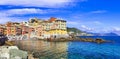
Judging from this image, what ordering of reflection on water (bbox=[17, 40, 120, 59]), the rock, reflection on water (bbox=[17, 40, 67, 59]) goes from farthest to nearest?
reflection on water (bbox=[17, 40, 120, 59]) < reflection on water (bbox=[17, 40, 67, 59]) < the rock

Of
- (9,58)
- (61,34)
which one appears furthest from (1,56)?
(61,34)

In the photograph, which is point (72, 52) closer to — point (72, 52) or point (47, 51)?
point (72, 52)

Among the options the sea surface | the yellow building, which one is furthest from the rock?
the yellow building

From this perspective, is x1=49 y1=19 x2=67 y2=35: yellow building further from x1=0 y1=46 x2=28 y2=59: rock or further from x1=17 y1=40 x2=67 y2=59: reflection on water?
x1=0 y1=46 x2=28 y2=59: rock

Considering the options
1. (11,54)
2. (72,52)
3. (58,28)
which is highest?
(58,28)

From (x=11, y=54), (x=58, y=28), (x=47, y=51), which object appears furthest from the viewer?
(x=58, y=28)

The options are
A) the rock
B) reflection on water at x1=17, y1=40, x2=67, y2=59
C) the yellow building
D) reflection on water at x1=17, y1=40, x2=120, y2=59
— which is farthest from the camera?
the yellow building

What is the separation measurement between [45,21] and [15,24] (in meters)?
20.7

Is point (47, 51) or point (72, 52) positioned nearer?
point (72, 52)

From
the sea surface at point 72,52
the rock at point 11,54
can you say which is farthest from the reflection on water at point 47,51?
the rock at point 11,54

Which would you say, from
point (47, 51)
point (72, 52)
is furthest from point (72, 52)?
point (47, 51)

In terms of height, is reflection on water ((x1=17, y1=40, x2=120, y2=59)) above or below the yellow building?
below

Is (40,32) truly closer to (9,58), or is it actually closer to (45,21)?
(45,21)

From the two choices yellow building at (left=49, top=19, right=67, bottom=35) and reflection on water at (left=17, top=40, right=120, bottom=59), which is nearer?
reflection on water at (left=17, top=40, right=120, bottom=59)
